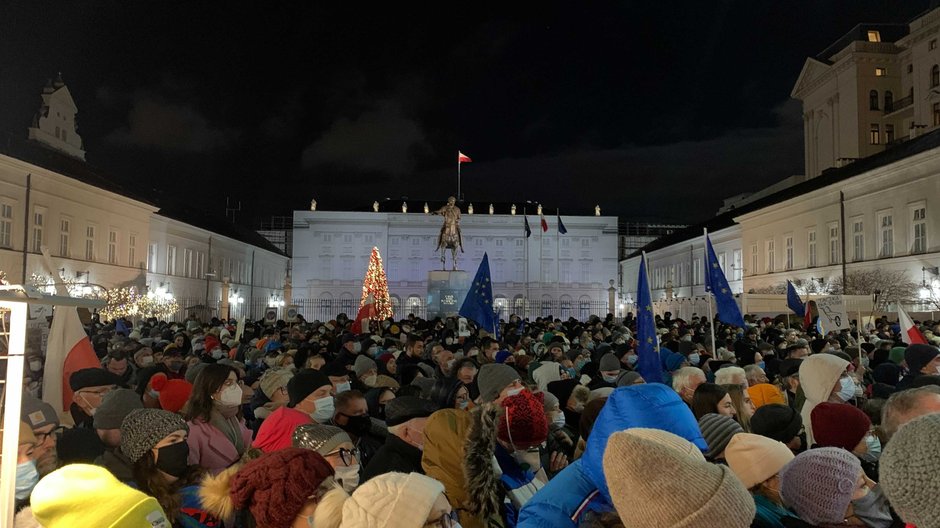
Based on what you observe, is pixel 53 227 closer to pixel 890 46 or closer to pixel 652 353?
pixel 652 353

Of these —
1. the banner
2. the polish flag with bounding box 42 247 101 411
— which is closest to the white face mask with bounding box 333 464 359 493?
the polish flag with bounding box 42 247 101 411

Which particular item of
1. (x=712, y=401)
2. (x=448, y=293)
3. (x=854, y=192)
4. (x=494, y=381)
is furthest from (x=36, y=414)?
(x=854, y=192)

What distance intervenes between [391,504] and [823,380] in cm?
440

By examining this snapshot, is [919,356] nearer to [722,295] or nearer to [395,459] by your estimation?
[395,459]

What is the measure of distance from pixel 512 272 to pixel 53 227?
49734 mm

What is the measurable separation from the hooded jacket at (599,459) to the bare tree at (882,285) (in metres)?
28.2

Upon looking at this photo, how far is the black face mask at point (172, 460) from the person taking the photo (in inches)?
152

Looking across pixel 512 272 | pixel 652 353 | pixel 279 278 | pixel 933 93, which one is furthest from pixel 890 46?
pixel 279 278

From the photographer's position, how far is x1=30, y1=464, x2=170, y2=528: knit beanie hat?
252 centimetres

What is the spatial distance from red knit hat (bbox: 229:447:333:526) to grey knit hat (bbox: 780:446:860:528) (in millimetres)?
1985

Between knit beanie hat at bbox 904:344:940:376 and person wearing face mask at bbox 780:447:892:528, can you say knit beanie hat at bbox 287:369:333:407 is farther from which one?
knit beanie hat at bbox 904:344:940:376

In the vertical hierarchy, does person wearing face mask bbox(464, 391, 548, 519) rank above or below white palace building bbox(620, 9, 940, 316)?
below

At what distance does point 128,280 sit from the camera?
41.0 meters

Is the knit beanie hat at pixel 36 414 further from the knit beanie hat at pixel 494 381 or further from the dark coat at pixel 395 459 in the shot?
the knit beanie hat at pixel 494 381
